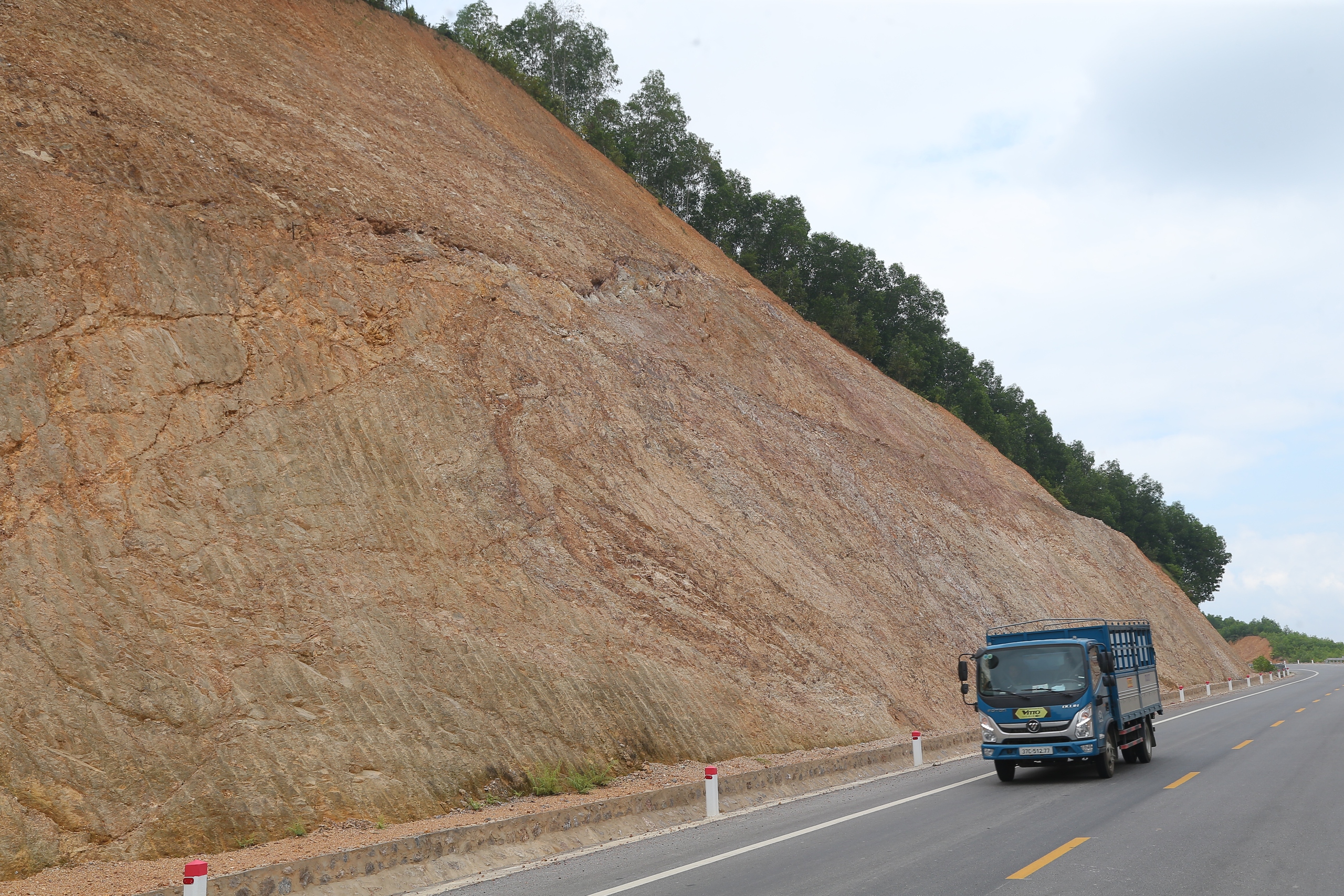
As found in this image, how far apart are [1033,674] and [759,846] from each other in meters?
6.22

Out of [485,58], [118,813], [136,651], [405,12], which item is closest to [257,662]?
[136,651]

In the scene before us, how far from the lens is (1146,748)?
15.5 m

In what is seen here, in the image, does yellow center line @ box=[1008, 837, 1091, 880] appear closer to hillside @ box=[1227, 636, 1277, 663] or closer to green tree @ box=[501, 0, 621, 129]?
green tree @ box=[501, 0, 621, 129]

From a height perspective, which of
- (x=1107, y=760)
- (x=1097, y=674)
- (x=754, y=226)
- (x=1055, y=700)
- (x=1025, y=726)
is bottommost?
(x=1107, y=760)

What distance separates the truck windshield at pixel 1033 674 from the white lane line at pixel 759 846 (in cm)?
147

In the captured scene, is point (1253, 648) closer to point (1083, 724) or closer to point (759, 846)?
point (1083, 724)

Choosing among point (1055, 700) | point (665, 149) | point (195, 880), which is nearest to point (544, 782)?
point (195, 880)

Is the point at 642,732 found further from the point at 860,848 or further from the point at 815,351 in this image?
the point at 815,351

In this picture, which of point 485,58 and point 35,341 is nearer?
point 35,341

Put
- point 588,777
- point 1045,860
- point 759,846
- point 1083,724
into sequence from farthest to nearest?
1. point 1083,724
2. point 588,777
3. point 759,846
4. point 1045,860

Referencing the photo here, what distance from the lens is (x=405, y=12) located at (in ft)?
96.3

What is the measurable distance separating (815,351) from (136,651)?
2607 centimetres

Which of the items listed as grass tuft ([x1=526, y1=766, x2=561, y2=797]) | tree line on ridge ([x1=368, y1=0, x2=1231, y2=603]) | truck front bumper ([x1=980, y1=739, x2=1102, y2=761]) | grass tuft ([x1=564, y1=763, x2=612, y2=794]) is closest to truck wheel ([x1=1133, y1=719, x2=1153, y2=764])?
truck front bumper ([x1=980, y1=739, x2=1102, y2=761])

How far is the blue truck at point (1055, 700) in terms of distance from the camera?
43.3 feet
